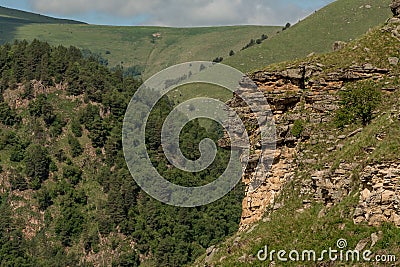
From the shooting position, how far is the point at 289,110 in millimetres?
36531

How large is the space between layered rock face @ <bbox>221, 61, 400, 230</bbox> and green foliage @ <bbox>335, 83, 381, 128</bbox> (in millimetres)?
749

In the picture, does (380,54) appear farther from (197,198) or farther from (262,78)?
(197,198)

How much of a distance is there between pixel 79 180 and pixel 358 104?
11817 cm

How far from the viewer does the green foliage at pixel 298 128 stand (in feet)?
115

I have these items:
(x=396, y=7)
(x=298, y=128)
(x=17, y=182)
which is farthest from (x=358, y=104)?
(x=17, y=182)

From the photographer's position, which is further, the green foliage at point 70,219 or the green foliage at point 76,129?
the green foliage at point 76,129

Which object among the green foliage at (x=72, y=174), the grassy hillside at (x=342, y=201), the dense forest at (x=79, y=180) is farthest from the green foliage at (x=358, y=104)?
the green foliage at (x=72, y=174)

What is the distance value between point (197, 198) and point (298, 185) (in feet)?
326

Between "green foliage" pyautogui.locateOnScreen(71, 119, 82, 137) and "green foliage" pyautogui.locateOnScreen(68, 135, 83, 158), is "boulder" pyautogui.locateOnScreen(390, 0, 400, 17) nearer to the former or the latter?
"green foliage" pyautogui.locateOnScreen(68, 135, 83, 158)

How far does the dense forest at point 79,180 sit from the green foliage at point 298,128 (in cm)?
8905

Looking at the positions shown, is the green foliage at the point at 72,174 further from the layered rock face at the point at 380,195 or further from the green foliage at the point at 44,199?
the layered rock face at the point at 380,195

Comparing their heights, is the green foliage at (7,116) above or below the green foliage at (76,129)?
above

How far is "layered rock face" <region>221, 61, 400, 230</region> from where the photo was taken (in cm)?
3450

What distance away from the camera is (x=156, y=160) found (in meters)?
150
